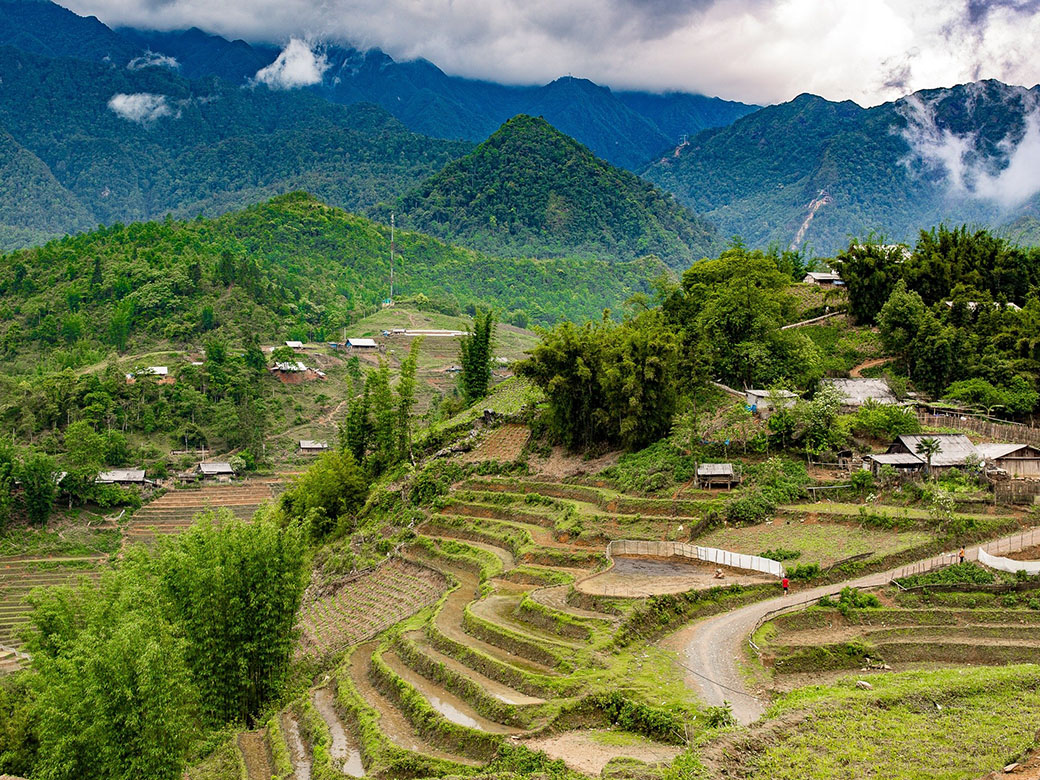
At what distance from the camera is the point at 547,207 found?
458 ft

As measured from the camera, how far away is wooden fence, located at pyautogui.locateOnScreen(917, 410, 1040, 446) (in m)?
31.4

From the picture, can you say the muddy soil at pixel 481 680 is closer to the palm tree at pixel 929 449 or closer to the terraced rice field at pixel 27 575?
the palm tree at pixel 929 449

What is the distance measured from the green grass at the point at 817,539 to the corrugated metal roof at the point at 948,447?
15.2 feet

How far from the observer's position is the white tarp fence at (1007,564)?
2252 centimetres

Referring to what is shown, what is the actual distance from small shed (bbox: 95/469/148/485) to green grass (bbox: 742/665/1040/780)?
50.9 m

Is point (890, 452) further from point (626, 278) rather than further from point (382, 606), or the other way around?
point (626, 278)

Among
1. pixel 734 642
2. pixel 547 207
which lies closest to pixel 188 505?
pixel 734 642

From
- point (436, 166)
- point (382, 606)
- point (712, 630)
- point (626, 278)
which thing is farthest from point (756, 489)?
point (436, 166)

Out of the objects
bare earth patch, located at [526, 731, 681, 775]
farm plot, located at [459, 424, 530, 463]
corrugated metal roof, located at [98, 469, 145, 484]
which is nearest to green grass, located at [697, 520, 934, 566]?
bare earth patch, located at [526, 731, 681, 775]

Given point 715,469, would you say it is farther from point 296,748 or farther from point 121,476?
point 121,476

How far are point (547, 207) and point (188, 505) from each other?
9101cm

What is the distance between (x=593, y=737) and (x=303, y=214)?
111 metres

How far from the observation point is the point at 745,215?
5984 inches

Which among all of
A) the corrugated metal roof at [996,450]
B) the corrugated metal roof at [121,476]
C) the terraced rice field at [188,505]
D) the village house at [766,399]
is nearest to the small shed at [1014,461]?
the corrugated metal roof at [996,450]
